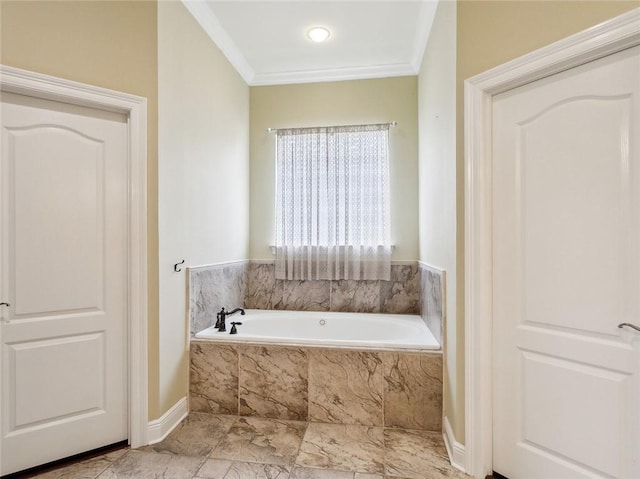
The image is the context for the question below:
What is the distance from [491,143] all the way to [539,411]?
1.35 metres

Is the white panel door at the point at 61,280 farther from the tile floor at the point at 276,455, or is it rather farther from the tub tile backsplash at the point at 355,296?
the tub tile backsplash at the point at 355,296

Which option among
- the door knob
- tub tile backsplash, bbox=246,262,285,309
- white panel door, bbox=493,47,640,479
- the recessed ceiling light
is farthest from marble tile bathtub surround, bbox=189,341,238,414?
the recessed ceiling light

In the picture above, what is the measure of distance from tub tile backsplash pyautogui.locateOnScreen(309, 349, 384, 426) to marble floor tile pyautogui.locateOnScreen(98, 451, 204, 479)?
2.59 ft

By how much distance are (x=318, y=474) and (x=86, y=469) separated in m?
1.24

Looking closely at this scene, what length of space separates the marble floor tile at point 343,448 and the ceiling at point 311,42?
2890 millimetres

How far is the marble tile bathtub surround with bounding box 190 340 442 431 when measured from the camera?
2.13m

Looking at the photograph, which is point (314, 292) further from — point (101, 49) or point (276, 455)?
point (101, 49)

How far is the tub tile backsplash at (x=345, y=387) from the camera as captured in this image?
2.16m

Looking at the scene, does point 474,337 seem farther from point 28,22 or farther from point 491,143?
point 28,22

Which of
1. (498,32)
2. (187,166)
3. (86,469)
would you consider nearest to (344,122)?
(187,166)

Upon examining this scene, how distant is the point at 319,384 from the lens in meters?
2.21

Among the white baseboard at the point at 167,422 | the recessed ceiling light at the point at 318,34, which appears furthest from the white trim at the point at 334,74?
the white baseboard at the point at 167,422

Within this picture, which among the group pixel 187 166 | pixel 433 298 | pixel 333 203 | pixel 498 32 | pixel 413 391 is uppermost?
pixel 498 32

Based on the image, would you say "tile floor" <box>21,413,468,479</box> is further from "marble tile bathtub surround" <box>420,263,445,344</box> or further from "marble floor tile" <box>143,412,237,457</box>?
"marble tile bathtub surround" <box>420,263,445,344</box>
